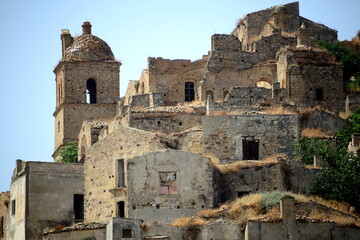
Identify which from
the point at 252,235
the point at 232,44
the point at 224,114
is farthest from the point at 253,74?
the point at 252,235

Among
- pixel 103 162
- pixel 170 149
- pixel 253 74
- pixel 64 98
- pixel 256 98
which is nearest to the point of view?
pixel 170 149

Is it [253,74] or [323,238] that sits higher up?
[253,74]

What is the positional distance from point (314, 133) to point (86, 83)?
20923 millimetres

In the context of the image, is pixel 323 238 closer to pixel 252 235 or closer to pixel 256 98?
pixel 252 235

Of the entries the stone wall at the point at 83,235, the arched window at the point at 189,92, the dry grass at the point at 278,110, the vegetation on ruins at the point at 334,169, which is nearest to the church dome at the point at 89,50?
the arched window at the point at 189,92

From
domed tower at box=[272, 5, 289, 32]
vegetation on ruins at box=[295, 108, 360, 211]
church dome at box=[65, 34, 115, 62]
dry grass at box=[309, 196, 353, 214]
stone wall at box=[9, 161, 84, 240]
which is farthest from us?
church dome at box=[65, 34, 115, 62]

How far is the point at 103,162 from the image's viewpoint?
213ft

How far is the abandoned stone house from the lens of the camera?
195 ft

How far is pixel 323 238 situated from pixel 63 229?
11673 mm

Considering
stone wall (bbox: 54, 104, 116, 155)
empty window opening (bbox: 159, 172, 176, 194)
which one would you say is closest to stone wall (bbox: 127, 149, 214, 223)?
empty window opening (bbox: 159, 172, 176, 194)

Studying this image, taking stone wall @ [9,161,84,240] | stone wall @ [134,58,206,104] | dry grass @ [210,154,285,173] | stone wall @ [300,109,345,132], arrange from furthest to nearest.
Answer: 1. stone wall @ [134,58,206,104]
2. stone wall @ [300,109,345,132]
3. stone wall @ [9,161,84,240]
4. dry grass @ [210,154,285,173]

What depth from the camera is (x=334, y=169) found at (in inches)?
2448

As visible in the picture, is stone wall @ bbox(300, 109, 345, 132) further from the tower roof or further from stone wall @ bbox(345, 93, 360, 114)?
the tower roof

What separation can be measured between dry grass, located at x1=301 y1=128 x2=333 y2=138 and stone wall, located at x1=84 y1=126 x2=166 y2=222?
24.3 feet
